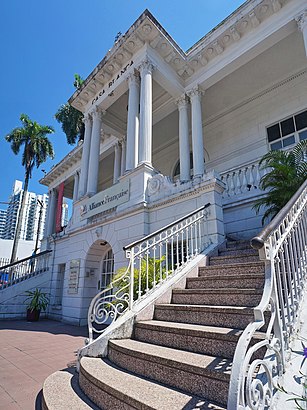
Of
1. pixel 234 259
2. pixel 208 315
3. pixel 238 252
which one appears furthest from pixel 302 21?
pixel 208 315

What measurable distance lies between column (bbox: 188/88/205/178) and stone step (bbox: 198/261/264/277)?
420 cm

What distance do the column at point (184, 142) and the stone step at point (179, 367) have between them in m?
6.60

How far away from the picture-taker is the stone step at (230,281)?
3.51 metres

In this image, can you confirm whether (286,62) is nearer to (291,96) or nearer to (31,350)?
(291,96)

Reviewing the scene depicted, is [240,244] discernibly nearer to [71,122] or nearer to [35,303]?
[35,303]

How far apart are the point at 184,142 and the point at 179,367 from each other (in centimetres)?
811

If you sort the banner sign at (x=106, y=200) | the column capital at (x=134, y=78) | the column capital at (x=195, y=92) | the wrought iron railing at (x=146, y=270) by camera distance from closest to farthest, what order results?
the wrought iron railing at (x=146, y=270), the banner sign at (x=106, y=200), the column capital at (x=134, y=78), the column capital at (x=195, y=92)

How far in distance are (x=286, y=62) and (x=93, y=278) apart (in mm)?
10461

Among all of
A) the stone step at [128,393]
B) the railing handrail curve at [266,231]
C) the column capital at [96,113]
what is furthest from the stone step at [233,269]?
the column capital at [96,113]

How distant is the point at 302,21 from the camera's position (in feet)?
23.2

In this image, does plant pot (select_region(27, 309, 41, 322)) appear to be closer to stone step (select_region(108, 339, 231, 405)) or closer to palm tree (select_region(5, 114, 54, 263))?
stone step (select_region(108, 339, 231, 405))

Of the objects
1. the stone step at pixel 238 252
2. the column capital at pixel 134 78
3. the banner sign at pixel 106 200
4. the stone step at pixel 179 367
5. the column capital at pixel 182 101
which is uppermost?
the column capital at pixel 134 78

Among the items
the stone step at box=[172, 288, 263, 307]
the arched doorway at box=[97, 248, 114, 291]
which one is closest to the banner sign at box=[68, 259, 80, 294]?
the arched doorway at box=[97, 248, 114, 291]

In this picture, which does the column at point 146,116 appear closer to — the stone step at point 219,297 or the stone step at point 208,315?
the stone step at point 219,297
